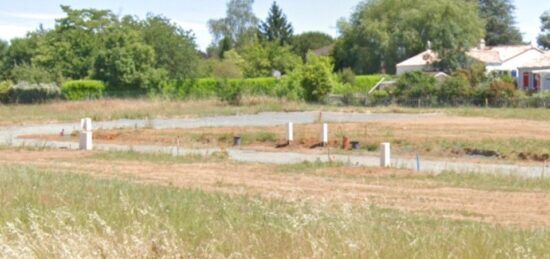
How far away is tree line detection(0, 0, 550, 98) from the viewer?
75.6 m

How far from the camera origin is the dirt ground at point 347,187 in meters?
12.7

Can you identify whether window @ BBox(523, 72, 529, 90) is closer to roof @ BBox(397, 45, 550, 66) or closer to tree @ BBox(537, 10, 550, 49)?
roof @ BBox(397, 45, 550, 66)

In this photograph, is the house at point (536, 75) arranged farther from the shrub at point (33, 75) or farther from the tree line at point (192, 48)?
the shrub at point (33, 75)

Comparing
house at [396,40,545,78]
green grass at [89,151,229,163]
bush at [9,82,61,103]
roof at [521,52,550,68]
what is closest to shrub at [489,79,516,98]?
roof at [521,52,550,68]

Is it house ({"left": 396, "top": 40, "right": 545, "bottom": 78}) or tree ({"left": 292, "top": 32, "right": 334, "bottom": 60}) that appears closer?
house ({"left": 396, "top": 40, "right": 545, "bottom": 78})

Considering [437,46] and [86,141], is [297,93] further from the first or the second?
[86,141]

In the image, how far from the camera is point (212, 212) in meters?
8.79

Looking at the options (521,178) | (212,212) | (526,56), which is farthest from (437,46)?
(212,212)

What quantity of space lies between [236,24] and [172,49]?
61.6m

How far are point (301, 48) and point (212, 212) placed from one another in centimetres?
12467

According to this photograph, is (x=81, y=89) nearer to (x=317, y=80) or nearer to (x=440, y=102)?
(x=317, y=80)

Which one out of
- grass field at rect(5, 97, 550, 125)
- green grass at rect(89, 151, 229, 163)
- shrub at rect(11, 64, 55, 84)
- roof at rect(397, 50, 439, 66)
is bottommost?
green grass at rect(89, 151, 229, 163)

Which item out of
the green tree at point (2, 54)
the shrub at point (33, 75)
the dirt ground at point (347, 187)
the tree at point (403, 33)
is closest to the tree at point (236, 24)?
the tree at point (403, 33)

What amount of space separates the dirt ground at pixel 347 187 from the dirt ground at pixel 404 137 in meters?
8.64
